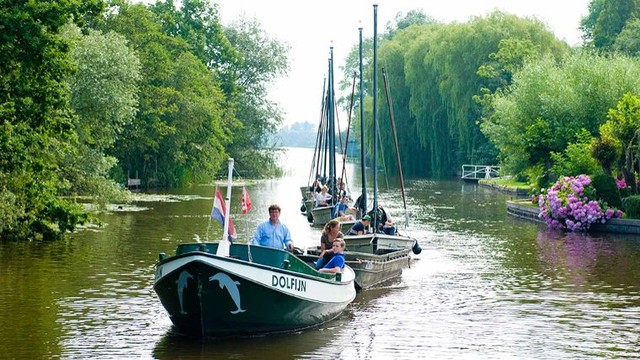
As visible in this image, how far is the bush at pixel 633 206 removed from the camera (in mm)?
39594

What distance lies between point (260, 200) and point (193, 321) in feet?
126

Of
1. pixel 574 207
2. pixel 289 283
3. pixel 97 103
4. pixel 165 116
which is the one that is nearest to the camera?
pixel 289 283

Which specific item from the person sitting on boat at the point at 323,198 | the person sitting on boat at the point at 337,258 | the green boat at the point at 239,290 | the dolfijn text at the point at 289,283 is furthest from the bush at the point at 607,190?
the dolfijn text at the point at 289,283

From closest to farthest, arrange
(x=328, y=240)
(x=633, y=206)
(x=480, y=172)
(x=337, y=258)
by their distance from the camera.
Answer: (x=337, y=258) < (x=328, y=240) < (x=633, y=206) < (x=480, y=172)

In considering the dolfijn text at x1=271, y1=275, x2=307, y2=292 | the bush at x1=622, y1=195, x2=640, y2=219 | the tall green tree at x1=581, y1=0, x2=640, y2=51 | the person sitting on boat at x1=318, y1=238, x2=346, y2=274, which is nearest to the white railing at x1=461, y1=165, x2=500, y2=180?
the tall green tree at x1=581, y1=0, x2=640, y2=51

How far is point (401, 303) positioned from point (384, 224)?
23.8 feet

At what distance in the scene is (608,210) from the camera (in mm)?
39906

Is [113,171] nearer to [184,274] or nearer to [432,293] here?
[432,293]

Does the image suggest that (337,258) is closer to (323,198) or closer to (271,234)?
(271,234)

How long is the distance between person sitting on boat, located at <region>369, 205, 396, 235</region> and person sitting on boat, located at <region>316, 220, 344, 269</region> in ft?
27.6

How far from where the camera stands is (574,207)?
4031 cm

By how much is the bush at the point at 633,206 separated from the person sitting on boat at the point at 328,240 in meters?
21.2

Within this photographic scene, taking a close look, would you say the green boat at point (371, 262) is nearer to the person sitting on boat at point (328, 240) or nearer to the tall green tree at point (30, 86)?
the person sitting on boat at point (328, 240)

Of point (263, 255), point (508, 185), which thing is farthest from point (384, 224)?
point (508, 185)
